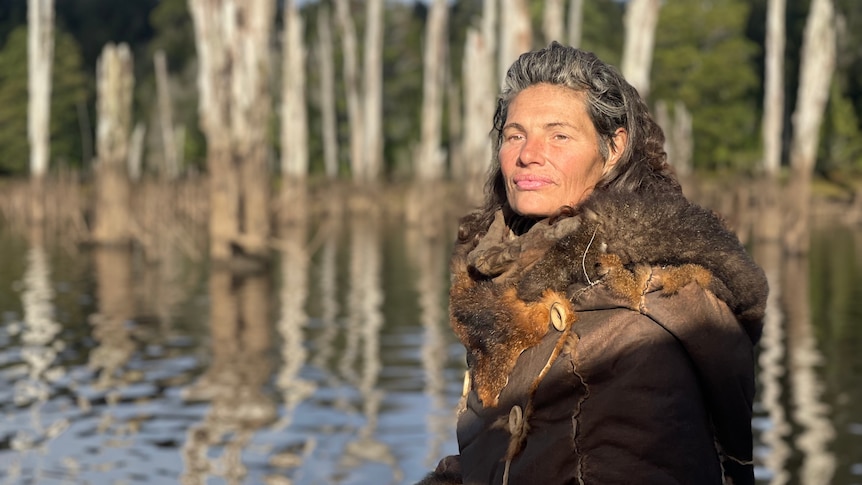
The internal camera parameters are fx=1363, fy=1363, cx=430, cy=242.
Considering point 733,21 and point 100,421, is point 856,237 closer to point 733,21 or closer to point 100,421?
point 100,421

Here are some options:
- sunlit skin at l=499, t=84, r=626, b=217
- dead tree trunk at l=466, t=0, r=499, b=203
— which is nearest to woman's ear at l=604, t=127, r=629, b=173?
sunlit skin at l=499, t=84, r=626, b=217

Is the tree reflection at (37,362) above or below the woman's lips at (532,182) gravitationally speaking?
below

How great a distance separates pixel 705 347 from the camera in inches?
81.1

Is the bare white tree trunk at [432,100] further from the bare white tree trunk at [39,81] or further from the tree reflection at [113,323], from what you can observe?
the tree reflection at [113,323]

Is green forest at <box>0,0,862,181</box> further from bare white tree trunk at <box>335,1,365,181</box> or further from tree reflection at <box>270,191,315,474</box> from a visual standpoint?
tree reflection at <box>270,191,315,474</box>

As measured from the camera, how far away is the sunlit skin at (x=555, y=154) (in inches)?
94.3

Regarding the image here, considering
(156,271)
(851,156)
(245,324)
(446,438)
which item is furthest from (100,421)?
(851,156)

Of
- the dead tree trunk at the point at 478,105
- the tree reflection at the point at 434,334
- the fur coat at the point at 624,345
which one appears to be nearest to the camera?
the fur coat at the point at 624,345

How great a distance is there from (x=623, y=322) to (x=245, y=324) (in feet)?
32.1

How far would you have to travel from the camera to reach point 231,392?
26.7 feet

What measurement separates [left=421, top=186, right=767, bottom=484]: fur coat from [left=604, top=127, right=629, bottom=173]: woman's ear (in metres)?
0.16

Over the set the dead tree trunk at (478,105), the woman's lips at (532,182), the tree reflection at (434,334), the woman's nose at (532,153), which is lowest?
the tree reflection at (434,334)

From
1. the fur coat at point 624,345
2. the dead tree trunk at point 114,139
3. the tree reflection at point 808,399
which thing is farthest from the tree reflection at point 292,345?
the fur coat at point 624,345

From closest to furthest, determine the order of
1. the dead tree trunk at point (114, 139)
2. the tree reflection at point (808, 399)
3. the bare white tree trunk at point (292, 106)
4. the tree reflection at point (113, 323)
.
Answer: the tree reflection at point (808, 399) < the tree reflection at point (113, 323) < the dead tree trunk at point (114, 139) < the bare white tree trunk at point (292, 106)
